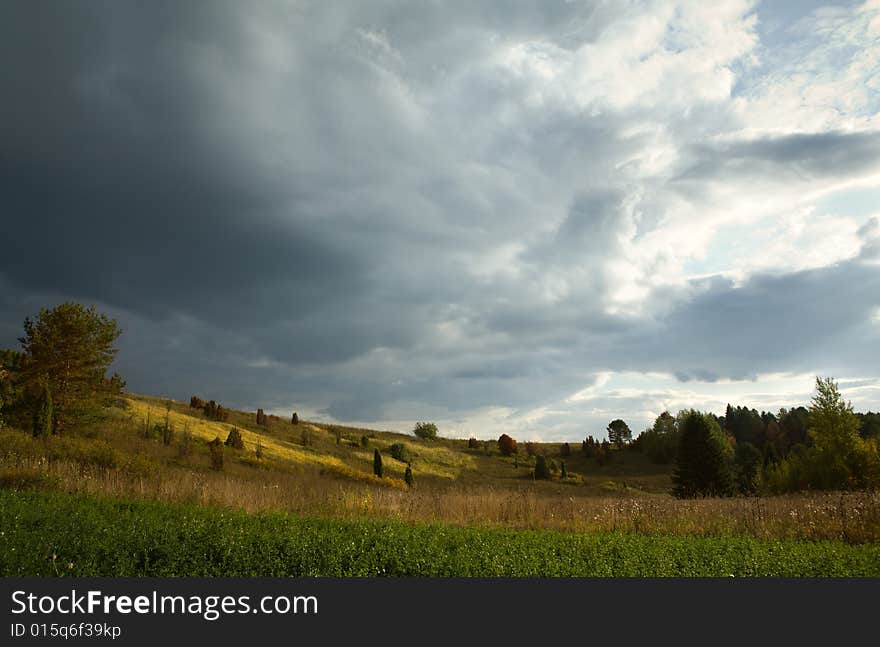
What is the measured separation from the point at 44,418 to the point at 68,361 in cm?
495

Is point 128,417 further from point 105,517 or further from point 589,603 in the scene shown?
point 589,603

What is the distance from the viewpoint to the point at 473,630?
6.96 meters

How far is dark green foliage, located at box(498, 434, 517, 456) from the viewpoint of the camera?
289 feet

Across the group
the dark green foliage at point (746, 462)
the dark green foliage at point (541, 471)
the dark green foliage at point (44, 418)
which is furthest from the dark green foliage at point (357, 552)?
the dark green foliage at point (746, 462)

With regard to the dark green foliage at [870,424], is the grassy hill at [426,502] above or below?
below

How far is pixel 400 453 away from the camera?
2459 inches

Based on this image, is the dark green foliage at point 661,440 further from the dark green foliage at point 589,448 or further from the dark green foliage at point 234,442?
the dark green foliage at point 234,442

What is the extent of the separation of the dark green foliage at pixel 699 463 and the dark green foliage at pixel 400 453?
29.8 m

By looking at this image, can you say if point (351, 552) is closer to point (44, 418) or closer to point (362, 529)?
point (362, 529)

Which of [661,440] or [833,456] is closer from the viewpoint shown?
[833,456]

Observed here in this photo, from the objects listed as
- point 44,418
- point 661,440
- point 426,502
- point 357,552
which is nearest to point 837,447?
point 426,502

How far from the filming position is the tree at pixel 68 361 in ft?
99.9

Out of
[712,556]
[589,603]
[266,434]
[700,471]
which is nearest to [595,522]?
[712,556]

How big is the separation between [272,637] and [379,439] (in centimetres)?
6695
